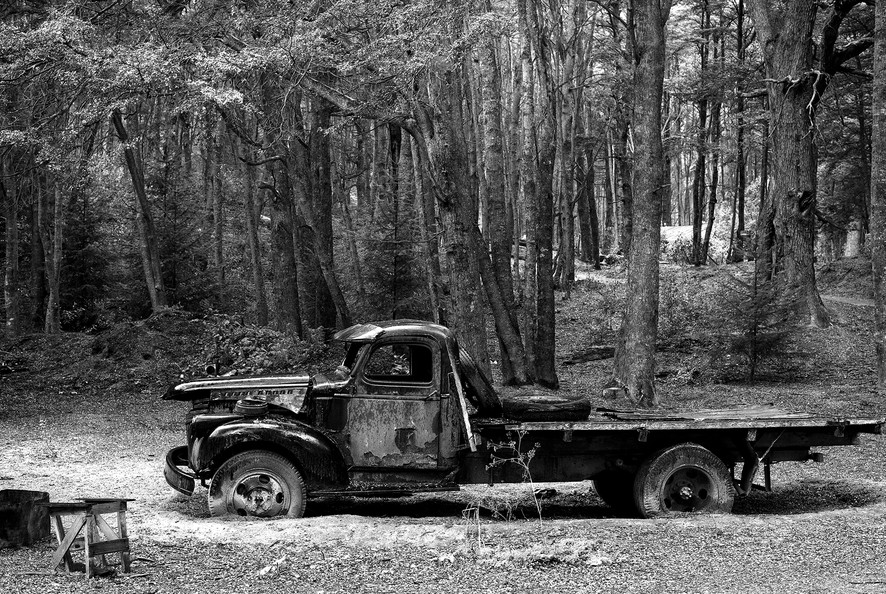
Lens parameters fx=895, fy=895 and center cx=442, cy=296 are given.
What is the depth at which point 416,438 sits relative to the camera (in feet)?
27.1

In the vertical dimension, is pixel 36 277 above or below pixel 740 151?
below

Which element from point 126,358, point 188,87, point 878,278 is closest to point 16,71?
point 188,87

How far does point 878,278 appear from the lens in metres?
14.5

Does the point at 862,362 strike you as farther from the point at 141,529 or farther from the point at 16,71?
the point at 16,71

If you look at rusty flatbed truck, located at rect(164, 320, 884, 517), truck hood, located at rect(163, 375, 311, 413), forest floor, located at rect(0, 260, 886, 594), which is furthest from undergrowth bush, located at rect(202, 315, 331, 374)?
rusty flatbed truck, located at rect(164, 320, 884, 517)

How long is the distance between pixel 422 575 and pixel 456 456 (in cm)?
203

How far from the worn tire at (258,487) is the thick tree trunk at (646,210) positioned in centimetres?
725

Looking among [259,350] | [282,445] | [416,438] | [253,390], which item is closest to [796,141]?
[259,350]

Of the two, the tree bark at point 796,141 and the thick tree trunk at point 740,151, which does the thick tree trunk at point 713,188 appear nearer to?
the thick tree trunk at point 740,151

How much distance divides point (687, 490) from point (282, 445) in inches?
151

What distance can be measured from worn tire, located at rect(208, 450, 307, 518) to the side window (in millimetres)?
1155

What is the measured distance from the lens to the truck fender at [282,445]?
26.4 ft

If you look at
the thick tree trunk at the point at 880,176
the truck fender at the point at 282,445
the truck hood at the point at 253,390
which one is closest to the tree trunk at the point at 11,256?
the truck hood at the point at 253,390

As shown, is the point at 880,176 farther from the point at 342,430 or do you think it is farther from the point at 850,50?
the point at 342,430
